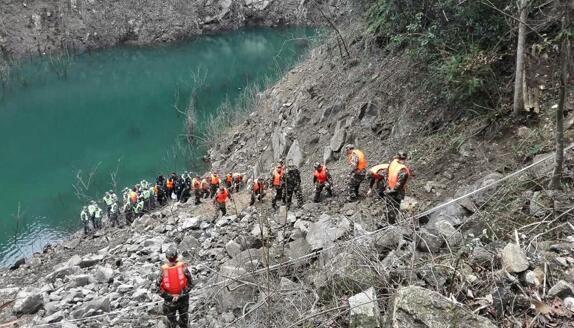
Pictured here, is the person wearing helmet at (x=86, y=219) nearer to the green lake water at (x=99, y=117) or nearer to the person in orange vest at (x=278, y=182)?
the green lake water at (x=99, y=117)

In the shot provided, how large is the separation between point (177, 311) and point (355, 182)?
5.16m

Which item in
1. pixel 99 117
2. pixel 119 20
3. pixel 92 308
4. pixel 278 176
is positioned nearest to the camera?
pixel 92 308

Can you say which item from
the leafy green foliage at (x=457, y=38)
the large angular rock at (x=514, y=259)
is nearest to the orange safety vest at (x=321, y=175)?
the leafy green foliage at (x=457, y=38)

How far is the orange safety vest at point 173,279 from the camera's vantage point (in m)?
7.43

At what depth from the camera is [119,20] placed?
59.2 meters

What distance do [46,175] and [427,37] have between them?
24076mm

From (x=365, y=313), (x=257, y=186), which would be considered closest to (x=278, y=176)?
(x=257, y=186)

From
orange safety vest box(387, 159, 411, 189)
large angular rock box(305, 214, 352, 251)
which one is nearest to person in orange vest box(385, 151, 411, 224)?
orange safety vest box(387, 159, 411, 189)

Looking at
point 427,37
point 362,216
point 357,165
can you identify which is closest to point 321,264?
point 362,216

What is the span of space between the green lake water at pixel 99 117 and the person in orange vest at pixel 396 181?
41.9ft

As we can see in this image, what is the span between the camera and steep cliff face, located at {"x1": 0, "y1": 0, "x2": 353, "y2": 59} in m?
53.7

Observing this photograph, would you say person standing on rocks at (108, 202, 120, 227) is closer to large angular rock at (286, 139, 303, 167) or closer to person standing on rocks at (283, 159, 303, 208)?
large angular rock at (286, 139, 303, 167)

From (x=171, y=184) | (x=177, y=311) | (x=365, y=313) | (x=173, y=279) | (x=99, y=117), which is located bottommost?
(x=99, y=117)

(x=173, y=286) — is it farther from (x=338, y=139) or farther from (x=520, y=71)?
(x=338, y=139)
